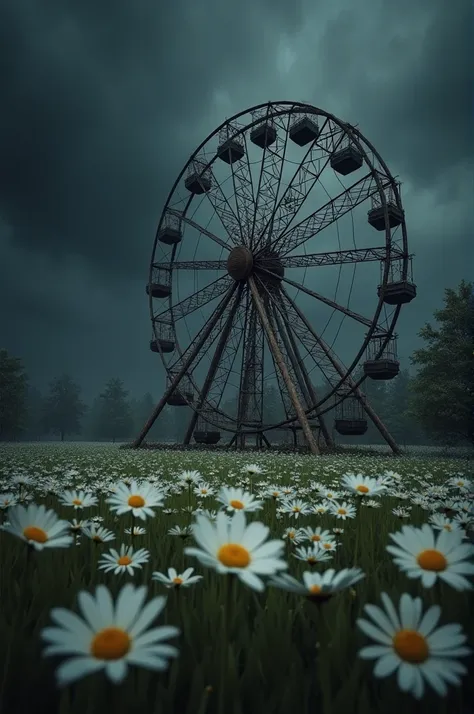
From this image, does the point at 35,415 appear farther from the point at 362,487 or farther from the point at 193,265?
the point at 362,487

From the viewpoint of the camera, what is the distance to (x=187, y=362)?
20.3 metres

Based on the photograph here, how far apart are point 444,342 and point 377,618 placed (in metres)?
24.7

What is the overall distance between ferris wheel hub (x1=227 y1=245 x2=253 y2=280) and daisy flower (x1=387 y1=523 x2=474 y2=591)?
19033mm

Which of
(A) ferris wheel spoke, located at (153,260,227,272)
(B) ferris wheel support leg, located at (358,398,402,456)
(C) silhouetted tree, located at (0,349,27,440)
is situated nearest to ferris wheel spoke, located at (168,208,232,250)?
(A) ferris wheel spoke, located at (153,260,227,272)

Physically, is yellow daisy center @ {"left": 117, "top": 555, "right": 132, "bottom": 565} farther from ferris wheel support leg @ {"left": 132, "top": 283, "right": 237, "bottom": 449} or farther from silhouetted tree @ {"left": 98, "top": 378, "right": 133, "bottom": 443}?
silhouetted tree @ {"left": 98, "top": 378, "right": 133, "bottom": 443}

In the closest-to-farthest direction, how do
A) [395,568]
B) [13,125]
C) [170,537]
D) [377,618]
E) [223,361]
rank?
[377,618], [395,568], [170,537], [13,125], [223,361]

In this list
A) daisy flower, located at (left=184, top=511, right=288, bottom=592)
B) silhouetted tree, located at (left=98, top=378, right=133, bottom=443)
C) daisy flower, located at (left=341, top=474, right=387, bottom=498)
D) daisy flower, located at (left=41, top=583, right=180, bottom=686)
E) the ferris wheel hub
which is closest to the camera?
daisy flower, located at (left=41, top=583, right=180, bottom=686)

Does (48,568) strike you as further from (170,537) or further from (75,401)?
(75,401)

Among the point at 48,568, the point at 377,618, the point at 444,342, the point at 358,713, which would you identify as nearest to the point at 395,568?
the point at 358,713

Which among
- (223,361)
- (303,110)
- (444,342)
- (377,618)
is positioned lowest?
(377,618)

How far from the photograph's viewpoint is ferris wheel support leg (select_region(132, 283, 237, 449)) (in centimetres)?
2025

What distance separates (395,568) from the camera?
171 cm

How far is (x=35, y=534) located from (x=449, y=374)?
938 inches

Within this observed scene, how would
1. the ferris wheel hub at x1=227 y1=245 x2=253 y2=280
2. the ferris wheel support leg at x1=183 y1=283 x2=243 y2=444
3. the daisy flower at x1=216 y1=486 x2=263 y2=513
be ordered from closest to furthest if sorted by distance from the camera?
the daisy flower at x1=216 y1=486 x2=263 y2=513
the ferris wheel hub at x1=227 y1=245 x2=253 y2=280
the ferris wheel support leg at x1=183 y1=283 x2=243 y2=444
